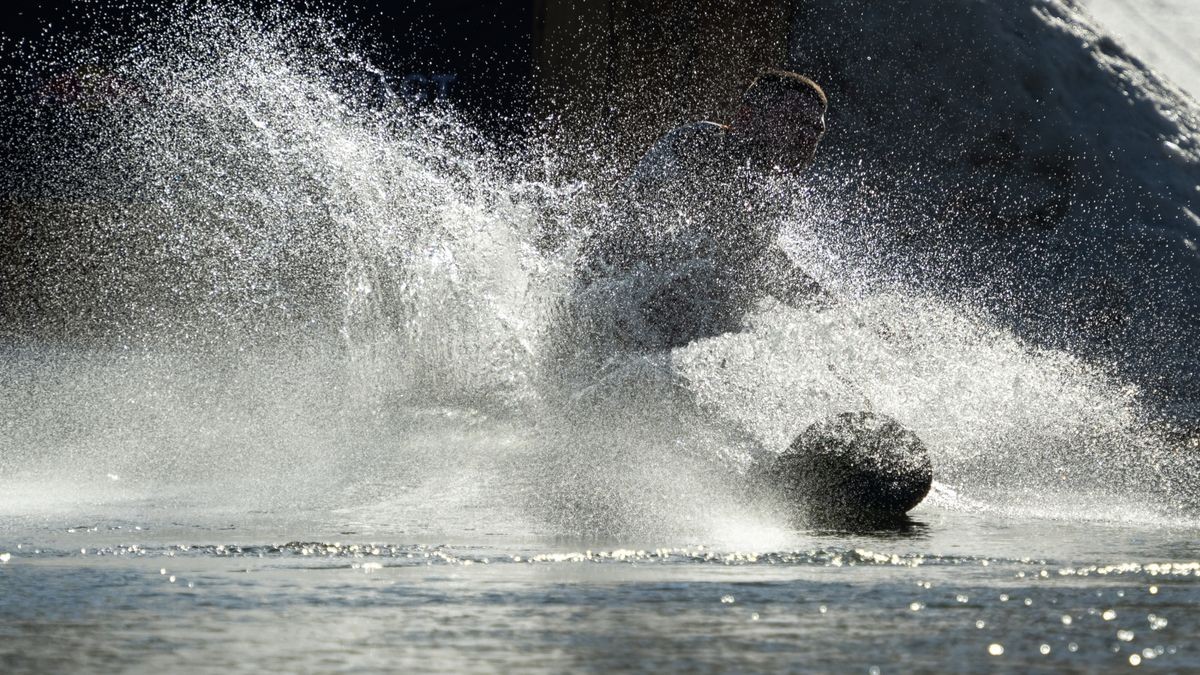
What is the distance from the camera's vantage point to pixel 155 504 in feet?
16.3

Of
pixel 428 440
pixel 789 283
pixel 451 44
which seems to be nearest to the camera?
pixel 428 440

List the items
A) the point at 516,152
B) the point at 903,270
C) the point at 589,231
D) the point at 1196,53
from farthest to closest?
the point at 1196,53 < the point at 903,270 < the point at 516,152 < the point at 589,231

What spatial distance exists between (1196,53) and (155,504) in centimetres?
1169

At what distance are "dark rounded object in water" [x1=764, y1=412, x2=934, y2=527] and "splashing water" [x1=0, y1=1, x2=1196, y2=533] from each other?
0.17 m

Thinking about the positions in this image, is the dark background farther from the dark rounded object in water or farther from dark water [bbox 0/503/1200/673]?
dark water [bbox 0/503/1200/673]

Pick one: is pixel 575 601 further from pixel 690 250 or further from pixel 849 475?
pixel 690 250

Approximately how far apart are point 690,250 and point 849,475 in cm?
183

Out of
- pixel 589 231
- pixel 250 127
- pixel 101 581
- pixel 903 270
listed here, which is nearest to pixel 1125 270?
pixel 903 270

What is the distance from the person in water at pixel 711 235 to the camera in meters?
6.52

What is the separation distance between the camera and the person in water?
652 cm

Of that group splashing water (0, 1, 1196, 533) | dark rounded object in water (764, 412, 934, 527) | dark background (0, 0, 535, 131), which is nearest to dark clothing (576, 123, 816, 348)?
splashing water (0, 1, 1196, 533)

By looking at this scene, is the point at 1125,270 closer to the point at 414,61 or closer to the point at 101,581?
the point at 414,61

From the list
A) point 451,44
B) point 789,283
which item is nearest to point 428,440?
point 789,283

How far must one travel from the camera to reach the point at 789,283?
261 inches
